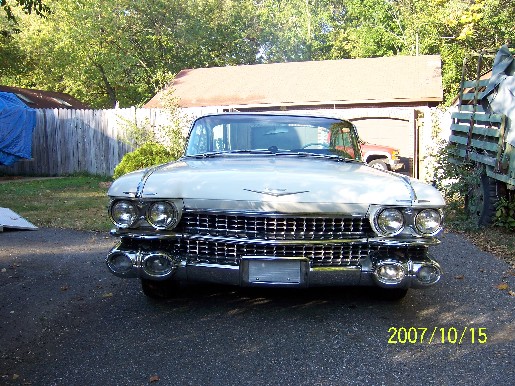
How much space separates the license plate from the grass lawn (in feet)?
15.3

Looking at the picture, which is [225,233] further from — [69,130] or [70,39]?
[70,39]

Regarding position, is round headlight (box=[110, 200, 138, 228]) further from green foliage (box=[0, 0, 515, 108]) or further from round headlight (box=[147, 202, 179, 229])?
green foliage (box=[0, 0, 515, 108])

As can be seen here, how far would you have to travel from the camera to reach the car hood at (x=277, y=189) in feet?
12.7

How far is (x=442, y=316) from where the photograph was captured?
14.5ft

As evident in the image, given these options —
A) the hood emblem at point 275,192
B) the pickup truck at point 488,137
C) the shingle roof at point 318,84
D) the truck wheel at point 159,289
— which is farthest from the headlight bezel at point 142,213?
the shingle roof at point 318,84

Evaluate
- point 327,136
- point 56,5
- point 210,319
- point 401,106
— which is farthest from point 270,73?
point 210,319

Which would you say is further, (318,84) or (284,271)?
(318,84)

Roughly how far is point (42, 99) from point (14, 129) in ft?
28.4

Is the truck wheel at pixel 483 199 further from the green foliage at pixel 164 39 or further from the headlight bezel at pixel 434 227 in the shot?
the green foliage at pixel 164 39

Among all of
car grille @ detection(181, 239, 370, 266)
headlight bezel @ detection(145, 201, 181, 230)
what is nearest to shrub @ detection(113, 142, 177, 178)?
headlight bezel @ detection(145, 201, 181, 230)

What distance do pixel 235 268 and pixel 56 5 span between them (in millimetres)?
27302

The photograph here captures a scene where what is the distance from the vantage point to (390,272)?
394 cm

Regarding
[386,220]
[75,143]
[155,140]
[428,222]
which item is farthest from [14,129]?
[428,222]

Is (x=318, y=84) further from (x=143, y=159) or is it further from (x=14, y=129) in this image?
(x=143, y=159)
